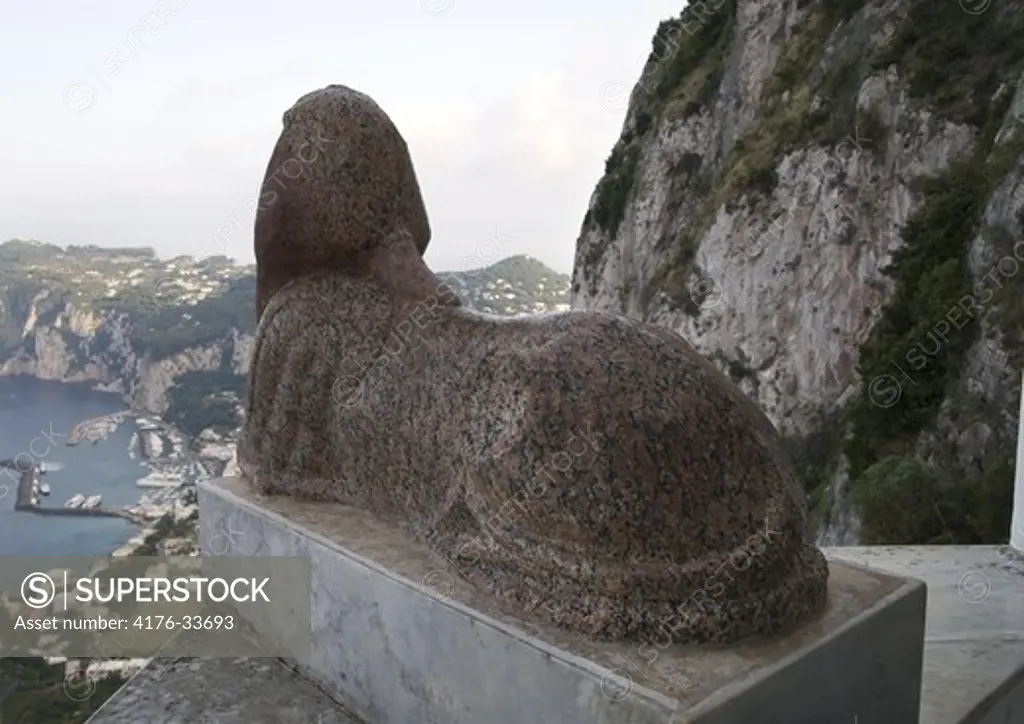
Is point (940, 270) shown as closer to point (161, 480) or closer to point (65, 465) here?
point (161, 480)

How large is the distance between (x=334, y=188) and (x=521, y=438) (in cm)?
154

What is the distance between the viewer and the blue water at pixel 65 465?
6398mm

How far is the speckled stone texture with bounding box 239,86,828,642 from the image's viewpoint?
248 cm

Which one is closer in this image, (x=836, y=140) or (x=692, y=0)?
(x=836, y=140)

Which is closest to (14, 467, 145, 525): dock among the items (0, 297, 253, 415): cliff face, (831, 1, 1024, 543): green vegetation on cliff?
(0, 297, 253, 415): cliff face

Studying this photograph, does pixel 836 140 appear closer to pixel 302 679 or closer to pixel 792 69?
pixel 792 69

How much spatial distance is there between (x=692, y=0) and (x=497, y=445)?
87.8 feet

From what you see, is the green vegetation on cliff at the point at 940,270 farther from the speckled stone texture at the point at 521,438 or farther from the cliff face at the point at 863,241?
the speckled stone texture at the point at 521,438

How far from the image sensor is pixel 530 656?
2432 millimetres

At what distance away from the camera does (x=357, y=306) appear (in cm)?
Answer: 358

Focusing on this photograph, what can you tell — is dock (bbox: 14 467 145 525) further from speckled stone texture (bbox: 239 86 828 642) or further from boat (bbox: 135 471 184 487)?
speckled stone texture (bbox: 239 86 828 642)

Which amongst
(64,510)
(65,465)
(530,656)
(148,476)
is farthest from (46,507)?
(530,656)

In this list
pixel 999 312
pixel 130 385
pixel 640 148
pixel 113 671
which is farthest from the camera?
pixel 640 148

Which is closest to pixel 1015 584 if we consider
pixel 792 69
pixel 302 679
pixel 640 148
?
pixel 302 679
